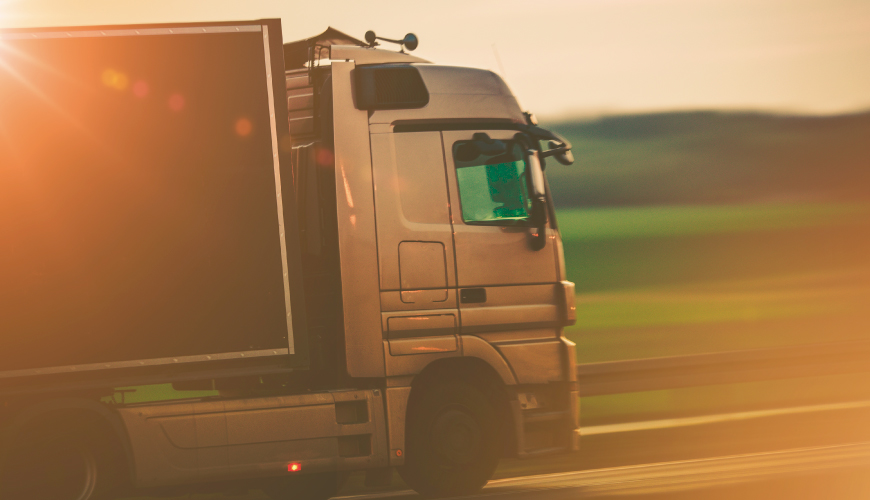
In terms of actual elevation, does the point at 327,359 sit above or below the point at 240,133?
below

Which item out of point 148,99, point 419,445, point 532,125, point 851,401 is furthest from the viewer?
point 851,401

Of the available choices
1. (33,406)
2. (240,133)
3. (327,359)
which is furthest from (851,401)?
(33,406)

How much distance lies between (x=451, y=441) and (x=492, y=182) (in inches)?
75.8

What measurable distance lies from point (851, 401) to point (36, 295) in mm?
9169

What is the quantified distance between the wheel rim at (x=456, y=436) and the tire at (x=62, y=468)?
218 cm

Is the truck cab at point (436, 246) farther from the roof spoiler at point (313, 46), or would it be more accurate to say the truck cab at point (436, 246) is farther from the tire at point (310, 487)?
the tire at point (310, 487)

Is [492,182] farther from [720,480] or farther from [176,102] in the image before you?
[720,480]

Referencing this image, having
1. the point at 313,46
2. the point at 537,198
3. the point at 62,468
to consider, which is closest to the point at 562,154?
the point at 537,198

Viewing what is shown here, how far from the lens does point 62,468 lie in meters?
6.00

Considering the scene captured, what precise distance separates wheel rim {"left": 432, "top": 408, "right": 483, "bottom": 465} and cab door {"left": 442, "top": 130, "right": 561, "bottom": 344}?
57cm

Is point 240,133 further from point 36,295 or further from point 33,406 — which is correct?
point 33,406

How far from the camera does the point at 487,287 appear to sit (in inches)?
271

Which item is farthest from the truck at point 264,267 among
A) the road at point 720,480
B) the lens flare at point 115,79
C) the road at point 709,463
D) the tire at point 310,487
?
the tire at point 310,487

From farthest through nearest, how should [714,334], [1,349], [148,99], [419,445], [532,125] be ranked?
[714,334], [532,125], [419,445], [148,99], [1,349]
